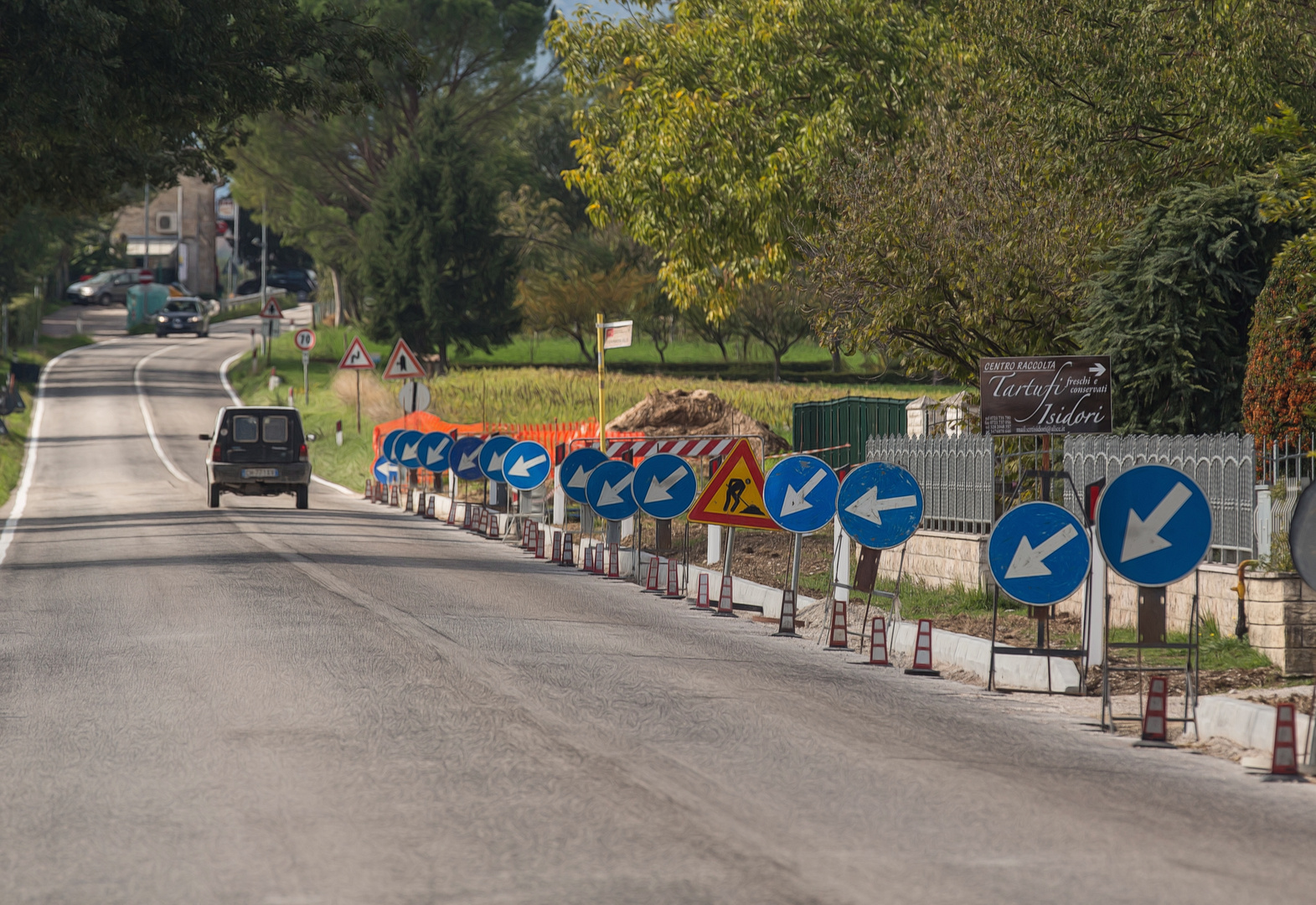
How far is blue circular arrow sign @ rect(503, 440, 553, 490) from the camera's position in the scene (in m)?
20.2

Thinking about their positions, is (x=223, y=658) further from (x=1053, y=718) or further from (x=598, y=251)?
(x=598, y=251)

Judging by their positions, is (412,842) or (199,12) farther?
(199,12)

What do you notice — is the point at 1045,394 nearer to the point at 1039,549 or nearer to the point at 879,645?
the point at 879,645

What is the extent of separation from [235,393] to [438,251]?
34.3 ft

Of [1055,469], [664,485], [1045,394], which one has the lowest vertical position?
[664,485]

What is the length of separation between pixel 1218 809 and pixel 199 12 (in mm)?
16875

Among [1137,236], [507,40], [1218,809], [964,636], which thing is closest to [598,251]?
[507,40]

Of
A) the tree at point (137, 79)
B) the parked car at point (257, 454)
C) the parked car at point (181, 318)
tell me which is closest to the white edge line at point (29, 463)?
the parked car at point (257, 454)

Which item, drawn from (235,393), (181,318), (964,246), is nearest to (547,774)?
(964,246)

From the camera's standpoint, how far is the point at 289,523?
75.3ft

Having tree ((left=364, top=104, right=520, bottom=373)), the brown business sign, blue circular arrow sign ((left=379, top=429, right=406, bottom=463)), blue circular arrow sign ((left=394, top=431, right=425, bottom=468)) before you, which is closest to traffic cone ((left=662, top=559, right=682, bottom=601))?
the brown business sign

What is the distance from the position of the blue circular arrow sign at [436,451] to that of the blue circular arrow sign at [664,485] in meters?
9.71

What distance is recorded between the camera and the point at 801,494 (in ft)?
44.2

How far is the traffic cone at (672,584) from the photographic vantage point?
15.5m
